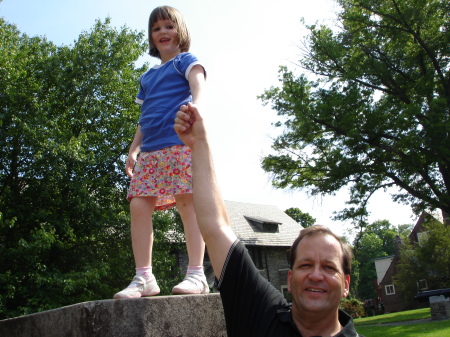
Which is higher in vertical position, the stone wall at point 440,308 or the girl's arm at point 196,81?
the girl's arm at point 196,81

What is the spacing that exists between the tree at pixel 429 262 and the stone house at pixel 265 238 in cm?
943

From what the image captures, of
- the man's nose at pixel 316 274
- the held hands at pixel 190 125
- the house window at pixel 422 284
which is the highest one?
the held hands at pixel 190 125

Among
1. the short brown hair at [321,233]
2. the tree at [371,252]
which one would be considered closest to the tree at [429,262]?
the tree at [371,252]

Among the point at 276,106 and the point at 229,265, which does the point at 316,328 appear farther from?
the point at 276,106

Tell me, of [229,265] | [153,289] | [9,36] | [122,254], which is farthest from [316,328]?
[9,36]

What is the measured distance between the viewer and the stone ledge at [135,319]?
257 cm

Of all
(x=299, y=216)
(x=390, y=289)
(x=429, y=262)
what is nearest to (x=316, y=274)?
(x=429, y=262)

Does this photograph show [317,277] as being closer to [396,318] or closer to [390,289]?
[396,318]

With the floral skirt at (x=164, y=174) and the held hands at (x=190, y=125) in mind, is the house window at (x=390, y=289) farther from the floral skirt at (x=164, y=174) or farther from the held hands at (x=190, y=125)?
the held hands at (x=190, y=125)

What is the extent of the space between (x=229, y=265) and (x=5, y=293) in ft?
51.0

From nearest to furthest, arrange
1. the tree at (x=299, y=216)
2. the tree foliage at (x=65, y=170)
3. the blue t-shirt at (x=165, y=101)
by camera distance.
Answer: the blue t-shirt at (x=165, y=101) < the tree foliage at (x=65, y=170) < the tree at (x=299, y=216)

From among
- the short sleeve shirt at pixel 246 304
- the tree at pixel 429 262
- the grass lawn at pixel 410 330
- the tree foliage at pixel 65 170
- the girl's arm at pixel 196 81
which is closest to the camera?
the short sleeve shirt at pixel 246 304

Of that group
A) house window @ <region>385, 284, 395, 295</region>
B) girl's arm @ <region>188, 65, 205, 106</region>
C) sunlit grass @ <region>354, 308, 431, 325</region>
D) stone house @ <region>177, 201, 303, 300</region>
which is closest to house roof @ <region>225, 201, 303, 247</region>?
stone house @ <region>177, 201, 303, 300</region>

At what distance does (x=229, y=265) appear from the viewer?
6.87 feet
